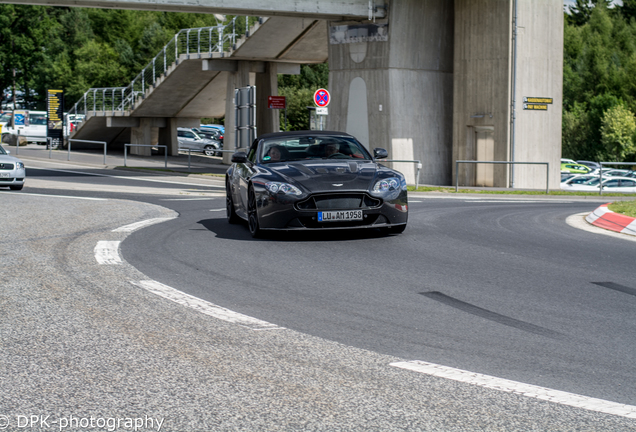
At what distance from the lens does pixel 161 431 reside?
3.70 metres

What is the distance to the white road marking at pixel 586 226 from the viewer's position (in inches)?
463

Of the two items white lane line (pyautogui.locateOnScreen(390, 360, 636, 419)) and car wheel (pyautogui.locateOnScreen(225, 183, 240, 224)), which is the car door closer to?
car wheel (pyautogui.locateOnScreen(225, 183, 240, 224))

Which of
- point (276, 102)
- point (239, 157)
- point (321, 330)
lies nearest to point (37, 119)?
point (276, 102)

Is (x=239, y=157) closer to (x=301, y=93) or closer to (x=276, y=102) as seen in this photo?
(x=276, y=102)

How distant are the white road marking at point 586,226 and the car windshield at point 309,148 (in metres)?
3.76

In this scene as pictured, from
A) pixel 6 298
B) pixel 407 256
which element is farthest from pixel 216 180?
pixel 6 298

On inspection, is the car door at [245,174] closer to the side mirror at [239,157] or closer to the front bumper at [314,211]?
the side mirror at [239,157]

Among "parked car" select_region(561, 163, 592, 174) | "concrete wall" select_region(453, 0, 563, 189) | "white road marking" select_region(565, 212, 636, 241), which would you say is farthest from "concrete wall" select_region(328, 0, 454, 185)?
"parked car" select_region(561, 163, 592, 174)

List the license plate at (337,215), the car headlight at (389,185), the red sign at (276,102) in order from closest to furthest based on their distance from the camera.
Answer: the license plate at (337,215)
the car headlight at (389,185)
the red sign at (276,102)

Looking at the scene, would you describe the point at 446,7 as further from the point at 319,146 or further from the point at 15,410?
the point at 15,410

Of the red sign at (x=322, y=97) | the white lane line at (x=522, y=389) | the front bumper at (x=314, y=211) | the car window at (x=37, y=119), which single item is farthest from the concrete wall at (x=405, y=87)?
the car window at (x=37, y=119)

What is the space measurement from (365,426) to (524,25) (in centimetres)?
2735

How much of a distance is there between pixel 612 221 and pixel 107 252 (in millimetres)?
8216

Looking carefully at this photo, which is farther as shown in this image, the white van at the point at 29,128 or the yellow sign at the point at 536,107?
the white van at the point at 29,128
